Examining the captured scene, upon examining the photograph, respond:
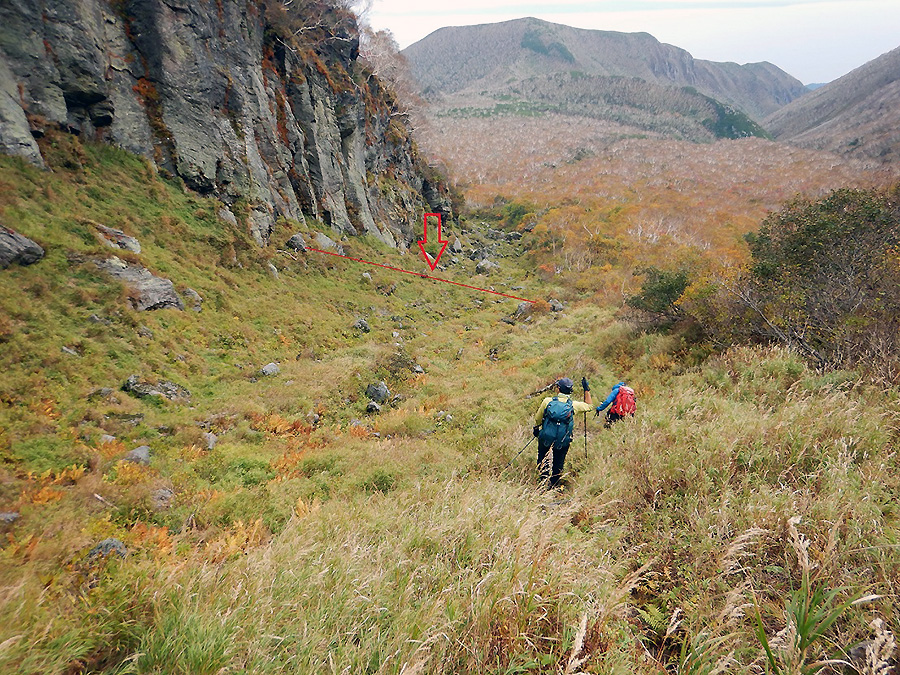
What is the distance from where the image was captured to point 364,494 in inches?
234

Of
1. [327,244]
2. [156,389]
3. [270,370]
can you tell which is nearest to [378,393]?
[270,370]

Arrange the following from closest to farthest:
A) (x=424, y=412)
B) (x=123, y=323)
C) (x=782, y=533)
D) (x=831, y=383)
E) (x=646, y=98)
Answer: (x=782, y=533) → (x=831, y=383) → (x=123, y=323) → (x=424, y=412) → (x=646, y=98)

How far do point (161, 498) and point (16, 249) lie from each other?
7.48 m

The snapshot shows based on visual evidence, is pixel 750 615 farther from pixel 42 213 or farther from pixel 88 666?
pixel 42 213

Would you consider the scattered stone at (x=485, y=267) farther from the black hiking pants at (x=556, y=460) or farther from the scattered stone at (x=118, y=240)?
the black hiking pants at (x=556, y=460)

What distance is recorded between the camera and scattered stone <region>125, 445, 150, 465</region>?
6.45 m

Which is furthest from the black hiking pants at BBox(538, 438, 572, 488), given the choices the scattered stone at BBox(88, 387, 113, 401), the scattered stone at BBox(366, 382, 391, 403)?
the scattered stone at BBox(88, 387, 113, 401)

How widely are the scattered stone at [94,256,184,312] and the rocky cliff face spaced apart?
13.1 ft

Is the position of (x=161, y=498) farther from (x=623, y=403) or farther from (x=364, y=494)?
(x=623, y=403)

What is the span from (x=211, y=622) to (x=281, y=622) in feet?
1.32

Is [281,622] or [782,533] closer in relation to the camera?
[281,622]

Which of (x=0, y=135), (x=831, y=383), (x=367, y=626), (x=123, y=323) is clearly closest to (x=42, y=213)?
(x=0, y=135)

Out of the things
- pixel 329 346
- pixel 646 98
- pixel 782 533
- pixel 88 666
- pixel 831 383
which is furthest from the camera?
pixel 646 98

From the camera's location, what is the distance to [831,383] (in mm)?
5871
